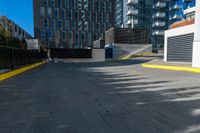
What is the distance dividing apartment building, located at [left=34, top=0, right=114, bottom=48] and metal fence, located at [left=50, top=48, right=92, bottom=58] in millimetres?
22391

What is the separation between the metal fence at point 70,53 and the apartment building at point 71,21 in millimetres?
22391

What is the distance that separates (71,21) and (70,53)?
28.5m

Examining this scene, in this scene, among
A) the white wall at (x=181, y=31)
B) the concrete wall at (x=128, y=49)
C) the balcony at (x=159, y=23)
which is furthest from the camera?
the balcony at (x=159, y=23)

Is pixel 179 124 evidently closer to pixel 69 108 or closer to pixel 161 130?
pixel 161 130

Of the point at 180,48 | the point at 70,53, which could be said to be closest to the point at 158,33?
the point at 70,53

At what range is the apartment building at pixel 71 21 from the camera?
5188 centimetres

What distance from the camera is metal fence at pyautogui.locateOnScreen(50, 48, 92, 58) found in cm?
3072

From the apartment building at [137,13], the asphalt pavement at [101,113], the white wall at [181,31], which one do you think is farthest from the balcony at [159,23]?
the asphalt pavement at [101,113]

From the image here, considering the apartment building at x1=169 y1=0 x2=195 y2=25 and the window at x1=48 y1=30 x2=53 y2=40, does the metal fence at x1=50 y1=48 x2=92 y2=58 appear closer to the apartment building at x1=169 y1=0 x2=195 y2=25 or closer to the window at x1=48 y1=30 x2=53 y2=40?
the window at x1=48 y1=30 x2=53 y2=40

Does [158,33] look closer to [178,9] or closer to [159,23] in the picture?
[159,23]

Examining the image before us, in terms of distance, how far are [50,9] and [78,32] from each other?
1162cm

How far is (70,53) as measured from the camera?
31.2 metres

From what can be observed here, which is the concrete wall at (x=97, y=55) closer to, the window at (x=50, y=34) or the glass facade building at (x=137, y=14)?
the window at (x=50, y=34)

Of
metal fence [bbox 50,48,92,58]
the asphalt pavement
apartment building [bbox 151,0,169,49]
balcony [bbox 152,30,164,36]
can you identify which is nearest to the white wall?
the asphalt pavement
